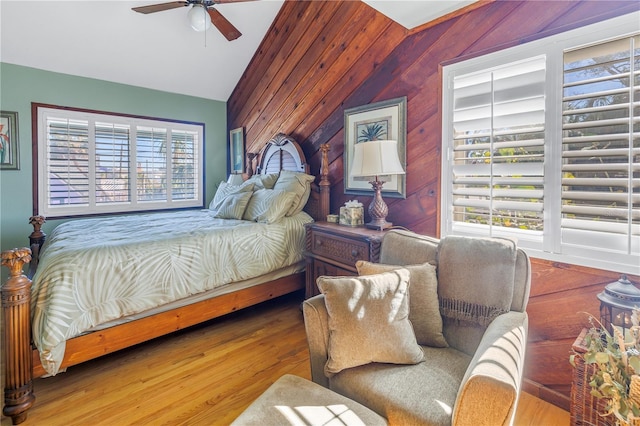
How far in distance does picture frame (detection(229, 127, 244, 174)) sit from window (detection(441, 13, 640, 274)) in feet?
10.4

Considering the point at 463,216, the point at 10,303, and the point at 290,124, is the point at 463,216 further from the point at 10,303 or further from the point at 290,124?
the point at 10,303

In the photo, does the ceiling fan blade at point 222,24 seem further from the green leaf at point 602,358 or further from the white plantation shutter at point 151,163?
the green leaf at point 602,358

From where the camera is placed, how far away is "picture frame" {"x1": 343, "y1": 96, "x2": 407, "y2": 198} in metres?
2.55

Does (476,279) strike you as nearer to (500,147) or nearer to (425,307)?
(425,307)

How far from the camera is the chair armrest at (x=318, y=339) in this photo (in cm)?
142

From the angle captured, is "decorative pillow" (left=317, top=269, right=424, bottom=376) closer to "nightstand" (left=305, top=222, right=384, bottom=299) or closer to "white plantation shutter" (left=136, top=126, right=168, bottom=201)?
"nightstand" (left=305, top=222, right=384, bottom=299)

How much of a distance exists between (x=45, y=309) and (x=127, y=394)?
2.20 ft

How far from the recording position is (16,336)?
1.65 metres

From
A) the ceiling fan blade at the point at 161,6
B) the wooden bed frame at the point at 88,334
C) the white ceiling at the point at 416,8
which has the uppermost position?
the ceiling fan blade at the point at 161,6

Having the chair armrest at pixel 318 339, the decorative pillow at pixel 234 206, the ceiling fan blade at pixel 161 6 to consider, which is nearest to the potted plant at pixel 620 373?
the chair armrest at pixel 318 339

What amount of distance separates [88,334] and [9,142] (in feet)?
8.95

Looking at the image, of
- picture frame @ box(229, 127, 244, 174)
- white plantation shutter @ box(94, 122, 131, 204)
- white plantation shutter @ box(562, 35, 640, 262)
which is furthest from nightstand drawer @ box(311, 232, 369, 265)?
white plantation shutter @ box(94, 122, 131, 204)

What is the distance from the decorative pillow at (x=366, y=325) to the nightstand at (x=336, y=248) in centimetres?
77

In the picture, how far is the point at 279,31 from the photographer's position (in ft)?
12.5
